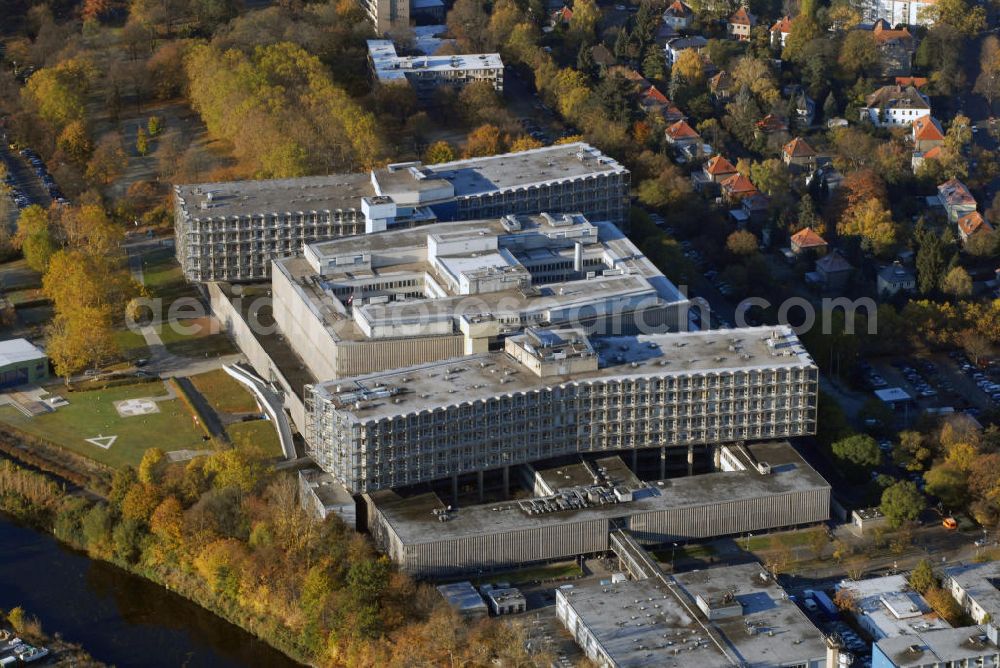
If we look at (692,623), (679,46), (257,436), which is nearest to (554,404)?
(692,623)

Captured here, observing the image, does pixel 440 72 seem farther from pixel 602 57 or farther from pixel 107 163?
pixel 107 163

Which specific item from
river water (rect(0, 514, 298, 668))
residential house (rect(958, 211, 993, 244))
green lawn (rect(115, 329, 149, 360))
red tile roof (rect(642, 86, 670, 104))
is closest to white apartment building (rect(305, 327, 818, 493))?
river water (rect(0, 514, 298, 668))

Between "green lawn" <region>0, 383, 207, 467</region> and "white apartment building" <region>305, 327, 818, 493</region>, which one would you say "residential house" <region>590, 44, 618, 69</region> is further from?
"white apartment building" <region>305, 327, 818, 493</region>

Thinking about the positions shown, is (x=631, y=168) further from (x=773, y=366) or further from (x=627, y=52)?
(x=773, y=366)

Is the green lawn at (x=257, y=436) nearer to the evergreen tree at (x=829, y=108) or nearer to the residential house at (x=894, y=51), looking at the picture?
the evergreen tree at (x=829, y=108)

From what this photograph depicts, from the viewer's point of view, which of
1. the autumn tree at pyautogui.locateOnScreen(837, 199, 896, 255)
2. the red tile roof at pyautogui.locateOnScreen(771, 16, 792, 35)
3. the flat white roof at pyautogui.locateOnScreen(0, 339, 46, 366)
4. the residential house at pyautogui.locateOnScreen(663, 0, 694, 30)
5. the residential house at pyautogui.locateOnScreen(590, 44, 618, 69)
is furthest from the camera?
the residential house at pyautogui.locateOnScreen(663, 0, 694, 30)

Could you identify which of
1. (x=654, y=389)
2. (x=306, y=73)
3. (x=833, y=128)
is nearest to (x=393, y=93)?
(x=306, y=73)

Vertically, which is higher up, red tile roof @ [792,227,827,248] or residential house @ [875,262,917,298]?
red tile roof @ [792,227,827,248]
